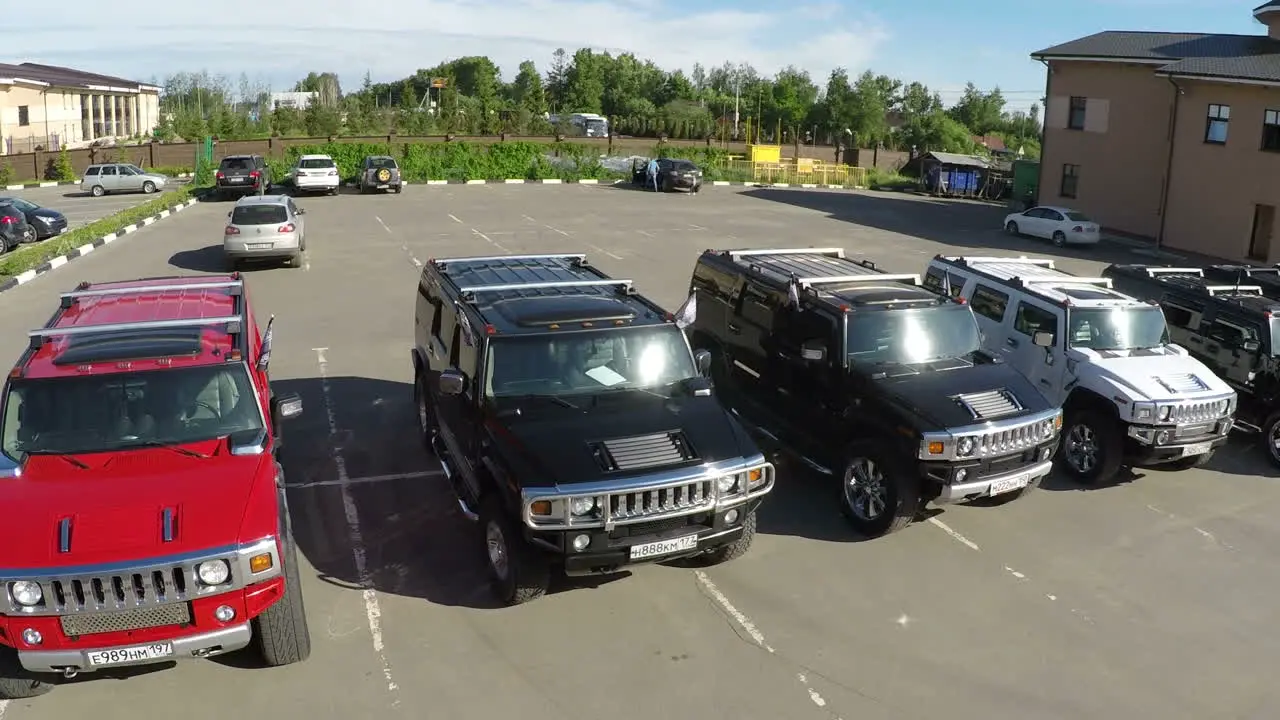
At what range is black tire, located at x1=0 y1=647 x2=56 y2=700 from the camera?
5969 mm

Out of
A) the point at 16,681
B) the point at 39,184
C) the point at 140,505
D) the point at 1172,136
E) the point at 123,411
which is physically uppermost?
the point at 1172,136

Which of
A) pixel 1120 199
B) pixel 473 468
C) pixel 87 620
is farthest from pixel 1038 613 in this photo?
pixel 1120 199

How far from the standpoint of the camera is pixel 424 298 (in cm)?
1122

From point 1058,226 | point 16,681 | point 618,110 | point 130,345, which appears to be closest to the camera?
point 16,681

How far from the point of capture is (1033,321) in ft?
38.2

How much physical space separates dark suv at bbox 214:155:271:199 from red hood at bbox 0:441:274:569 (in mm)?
32482

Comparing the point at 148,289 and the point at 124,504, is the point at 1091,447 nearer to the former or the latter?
the point at 124,504

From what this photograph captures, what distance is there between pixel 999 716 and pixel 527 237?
2310 cm

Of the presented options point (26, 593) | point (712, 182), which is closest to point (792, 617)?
point (26, 593)

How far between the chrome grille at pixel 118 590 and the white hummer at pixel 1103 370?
8.69m

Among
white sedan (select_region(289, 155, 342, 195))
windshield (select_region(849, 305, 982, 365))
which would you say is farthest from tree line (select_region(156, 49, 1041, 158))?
windshield (select_region(849, 305, 982, 365))

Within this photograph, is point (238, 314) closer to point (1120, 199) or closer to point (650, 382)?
point (650, 382)

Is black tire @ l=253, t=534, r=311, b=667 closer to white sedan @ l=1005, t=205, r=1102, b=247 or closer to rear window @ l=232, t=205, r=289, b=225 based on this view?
rear window @ l=232, t=205, r=289, b=225

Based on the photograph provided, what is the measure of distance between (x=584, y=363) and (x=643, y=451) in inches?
49.4
